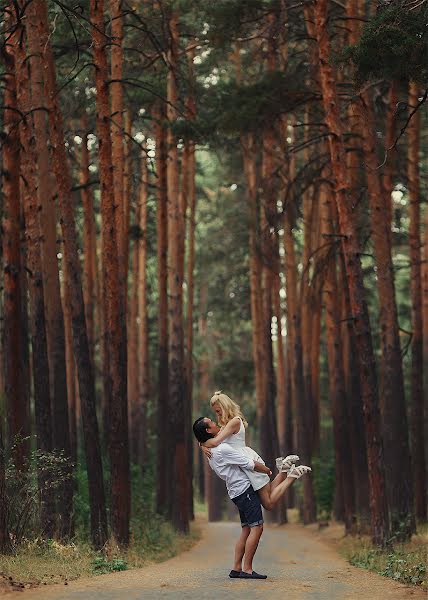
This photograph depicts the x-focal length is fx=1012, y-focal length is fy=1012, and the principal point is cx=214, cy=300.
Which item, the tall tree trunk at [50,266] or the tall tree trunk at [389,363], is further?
the tall tree trunk at [389,363]

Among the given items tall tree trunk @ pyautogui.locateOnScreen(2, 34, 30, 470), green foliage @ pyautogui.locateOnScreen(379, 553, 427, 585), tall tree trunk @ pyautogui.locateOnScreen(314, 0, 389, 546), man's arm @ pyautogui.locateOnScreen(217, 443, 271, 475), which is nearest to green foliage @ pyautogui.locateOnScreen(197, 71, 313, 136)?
tall tree trunk @ pyautogui.locateOnScreen(314, 0, 389, 546)

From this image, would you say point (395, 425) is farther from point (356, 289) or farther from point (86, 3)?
point (86, 3)

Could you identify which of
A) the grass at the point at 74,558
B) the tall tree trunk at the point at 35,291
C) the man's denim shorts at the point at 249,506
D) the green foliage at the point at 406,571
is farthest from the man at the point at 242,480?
the tall tree trunk at the point at 35,291

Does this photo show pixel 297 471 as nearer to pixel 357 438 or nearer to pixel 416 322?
pixel 357 438

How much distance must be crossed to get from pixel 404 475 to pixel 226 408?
9196mm

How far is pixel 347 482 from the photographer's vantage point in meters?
23.7

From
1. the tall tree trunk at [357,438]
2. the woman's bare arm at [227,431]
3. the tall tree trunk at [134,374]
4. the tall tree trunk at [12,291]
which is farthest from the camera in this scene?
the tall tree trunk at [134,374]

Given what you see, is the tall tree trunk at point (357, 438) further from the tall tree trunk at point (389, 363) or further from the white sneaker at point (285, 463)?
the white sneaker at point (285, 463)

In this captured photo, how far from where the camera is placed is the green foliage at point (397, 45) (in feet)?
41.3

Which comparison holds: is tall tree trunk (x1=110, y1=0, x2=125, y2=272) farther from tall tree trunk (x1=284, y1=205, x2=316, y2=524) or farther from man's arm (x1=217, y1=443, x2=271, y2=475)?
tall tree trunk (x1=284, y1=205, x2=316, y2=524)

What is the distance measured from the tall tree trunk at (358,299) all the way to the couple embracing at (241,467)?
19.5 feet

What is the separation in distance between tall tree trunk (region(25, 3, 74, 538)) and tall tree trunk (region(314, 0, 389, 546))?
4.80 meters

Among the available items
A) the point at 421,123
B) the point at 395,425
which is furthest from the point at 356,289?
the point at 421,123

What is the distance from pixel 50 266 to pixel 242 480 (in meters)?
6.90
